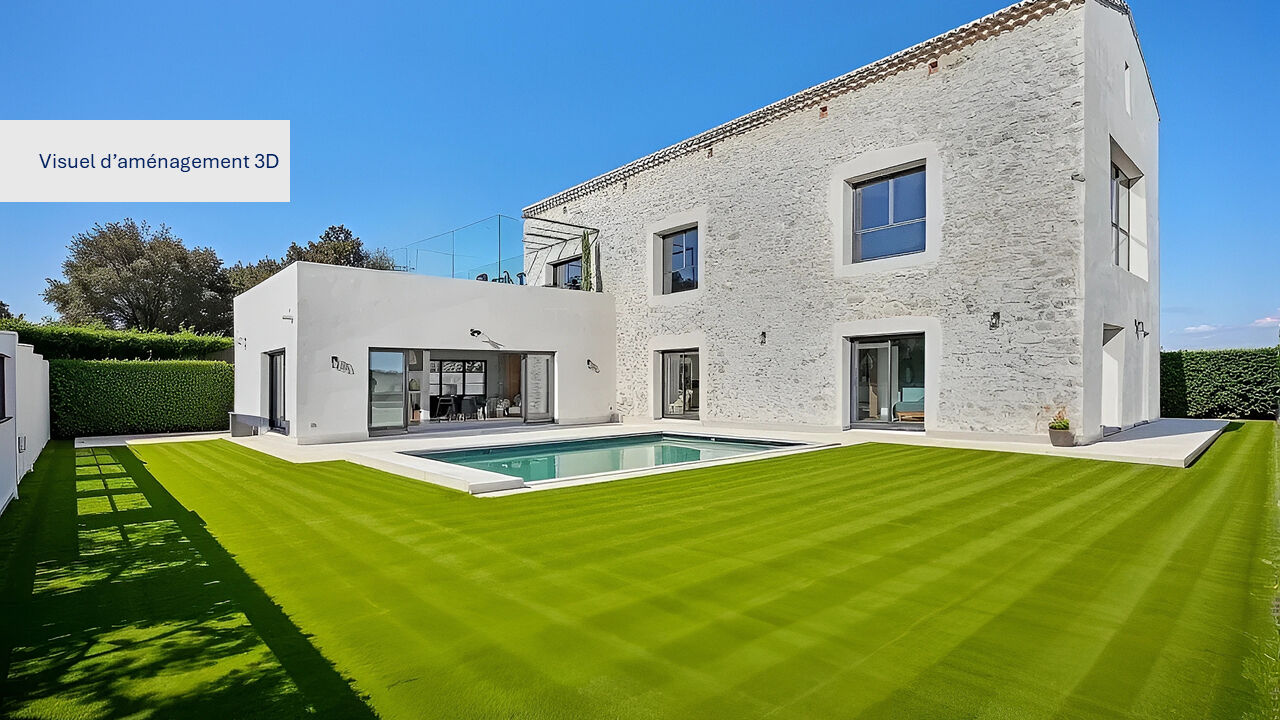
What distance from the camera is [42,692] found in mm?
2434

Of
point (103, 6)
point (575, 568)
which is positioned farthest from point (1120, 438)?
point (103, 6)

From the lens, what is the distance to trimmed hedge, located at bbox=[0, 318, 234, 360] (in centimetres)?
1388

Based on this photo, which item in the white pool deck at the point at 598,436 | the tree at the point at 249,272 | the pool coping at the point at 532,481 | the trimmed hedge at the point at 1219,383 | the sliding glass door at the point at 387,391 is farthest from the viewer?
the tree at the point at 249,272

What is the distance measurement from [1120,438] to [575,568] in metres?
11.5

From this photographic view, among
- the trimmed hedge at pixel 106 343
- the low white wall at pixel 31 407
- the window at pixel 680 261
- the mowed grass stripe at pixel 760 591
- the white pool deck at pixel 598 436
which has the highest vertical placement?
the window at pixel 680 261

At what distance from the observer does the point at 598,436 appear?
42.1 ft

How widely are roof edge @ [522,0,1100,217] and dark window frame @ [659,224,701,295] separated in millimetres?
2092

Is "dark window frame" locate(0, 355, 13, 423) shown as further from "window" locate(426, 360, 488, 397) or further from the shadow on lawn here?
"window" locate(426, 360, 488, 397)

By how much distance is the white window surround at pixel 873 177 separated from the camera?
1155 centimetres

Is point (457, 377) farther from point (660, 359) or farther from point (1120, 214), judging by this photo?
point (1120, 214)

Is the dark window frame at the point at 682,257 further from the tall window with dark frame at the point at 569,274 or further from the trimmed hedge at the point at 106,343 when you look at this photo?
the trimmed hedge at the point at 106,343

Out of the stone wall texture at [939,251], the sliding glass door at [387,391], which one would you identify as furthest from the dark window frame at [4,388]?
the stone wall texture at [939,251]

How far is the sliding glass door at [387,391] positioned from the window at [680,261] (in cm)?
745

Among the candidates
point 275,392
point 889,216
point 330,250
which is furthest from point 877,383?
point 330,250
